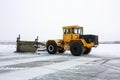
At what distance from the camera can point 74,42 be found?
19.9 meters

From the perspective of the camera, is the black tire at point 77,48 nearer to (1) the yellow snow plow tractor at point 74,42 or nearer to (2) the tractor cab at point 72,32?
(1) the yellow snow plow tractor at point 74,42

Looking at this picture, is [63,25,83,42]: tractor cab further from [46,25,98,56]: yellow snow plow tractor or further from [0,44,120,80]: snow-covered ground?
[0,44,120,80]: snow-covered ground

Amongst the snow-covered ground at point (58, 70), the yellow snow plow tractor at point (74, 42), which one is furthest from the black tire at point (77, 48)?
the snow-covered ground at point (58, 70)

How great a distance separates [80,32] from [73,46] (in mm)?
1911

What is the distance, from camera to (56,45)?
71.7 ft

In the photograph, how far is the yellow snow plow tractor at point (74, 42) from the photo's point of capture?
770 inches

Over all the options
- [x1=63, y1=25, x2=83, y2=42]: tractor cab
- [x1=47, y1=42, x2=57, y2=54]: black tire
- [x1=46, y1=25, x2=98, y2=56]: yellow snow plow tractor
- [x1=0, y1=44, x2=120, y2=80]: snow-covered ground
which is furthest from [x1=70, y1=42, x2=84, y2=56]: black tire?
[x1=0, y1=44, x2=120, y2=80]: snow-covered ground

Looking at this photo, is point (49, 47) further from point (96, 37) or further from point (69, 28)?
point (96, 37)

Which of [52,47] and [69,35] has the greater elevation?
[69,35]

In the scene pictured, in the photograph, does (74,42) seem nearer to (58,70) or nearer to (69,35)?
(69,35)

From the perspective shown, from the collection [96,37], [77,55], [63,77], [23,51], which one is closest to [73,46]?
[77,55]

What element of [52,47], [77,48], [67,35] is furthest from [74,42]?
[52,47]

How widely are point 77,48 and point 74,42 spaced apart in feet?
2.16

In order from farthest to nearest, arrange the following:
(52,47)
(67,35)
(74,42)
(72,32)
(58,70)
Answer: (52,47)
(67,35)
(72,32)
(74,42)
(58,70)
